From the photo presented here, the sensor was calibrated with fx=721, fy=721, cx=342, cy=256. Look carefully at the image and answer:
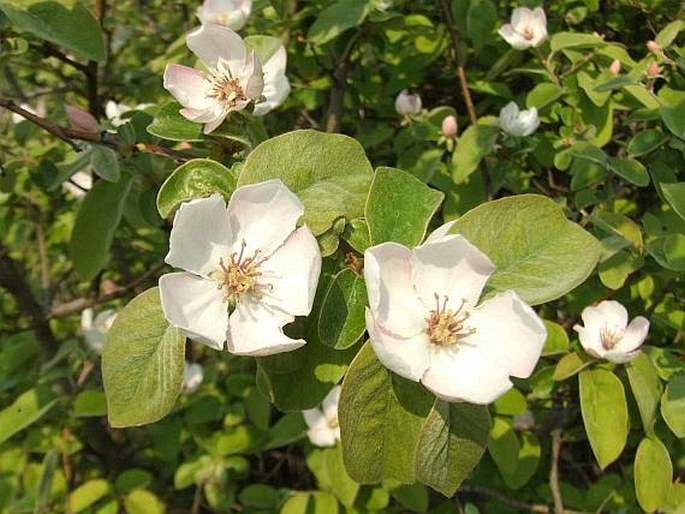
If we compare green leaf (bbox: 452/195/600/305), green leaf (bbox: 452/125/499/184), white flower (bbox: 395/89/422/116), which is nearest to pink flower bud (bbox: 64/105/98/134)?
green leaf (bbox: 452/195/600/305)

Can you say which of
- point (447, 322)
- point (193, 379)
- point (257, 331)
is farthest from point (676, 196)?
point (193, 379)

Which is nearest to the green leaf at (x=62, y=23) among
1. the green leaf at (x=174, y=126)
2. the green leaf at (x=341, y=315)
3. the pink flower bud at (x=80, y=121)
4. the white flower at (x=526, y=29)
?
the pink flower bud at (x=80, y=121)

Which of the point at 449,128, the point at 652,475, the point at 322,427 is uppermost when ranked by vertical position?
the point at 449,128

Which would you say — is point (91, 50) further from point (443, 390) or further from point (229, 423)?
point (229, 423)

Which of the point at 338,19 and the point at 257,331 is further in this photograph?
the point at 338,19

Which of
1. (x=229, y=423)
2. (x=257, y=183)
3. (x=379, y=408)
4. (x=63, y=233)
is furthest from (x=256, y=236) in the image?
(x=63, y=233)

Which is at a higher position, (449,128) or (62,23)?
(62,23)

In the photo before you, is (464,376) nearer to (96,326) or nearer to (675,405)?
(675,405)

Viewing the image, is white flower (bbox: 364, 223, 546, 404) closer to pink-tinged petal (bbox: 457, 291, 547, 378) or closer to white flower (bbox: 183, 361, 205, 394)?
pink-tinged petal (bbox: 457, 291, 547, 378)
